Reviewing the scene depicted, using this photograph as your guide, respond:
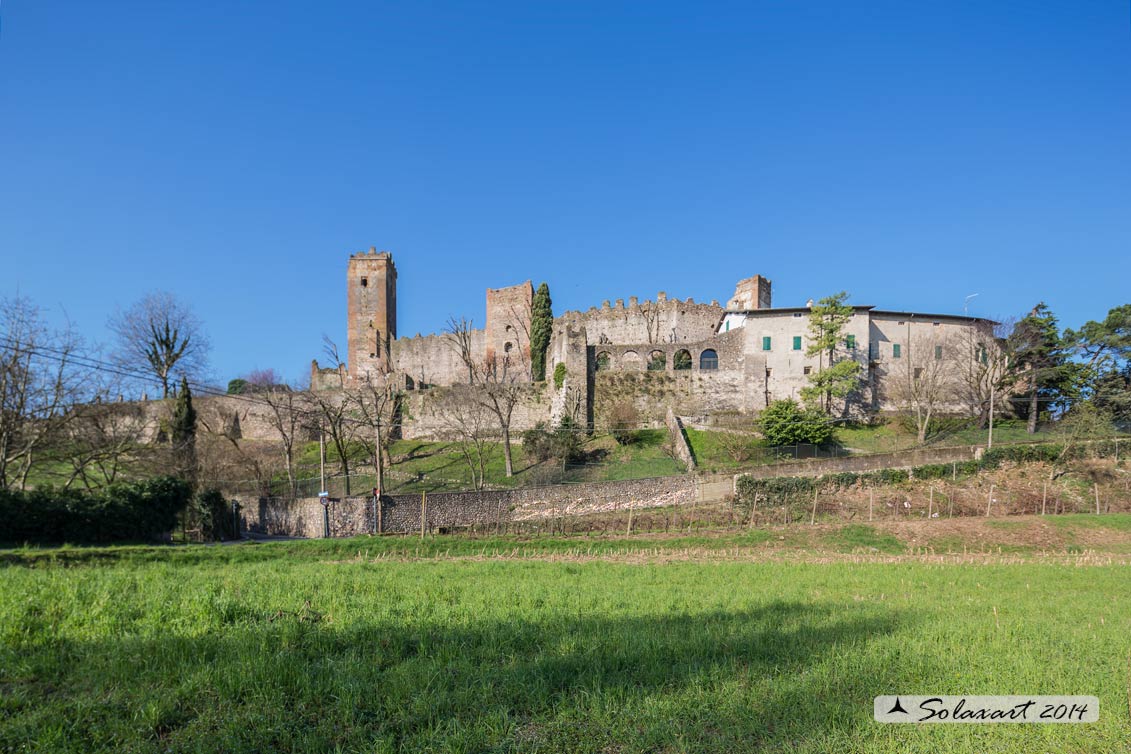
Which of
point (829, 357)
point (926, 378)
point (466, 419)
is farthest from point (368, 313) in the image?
point (926, 378)

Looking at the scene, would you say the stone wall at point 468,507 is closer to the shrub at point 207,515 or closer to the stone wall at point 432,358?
the shrub at point 207,515

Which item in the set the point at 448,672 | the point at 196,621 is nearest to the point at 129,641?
the point at 196,621

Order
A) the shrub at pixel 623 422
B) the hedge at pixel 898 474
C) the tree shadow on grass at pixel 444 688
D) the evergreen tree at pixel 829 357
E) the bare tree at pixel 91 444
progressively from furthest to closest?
the evergreen tree at pixel 829 357 → the shrub at pixel 623 422 → the hedge at pixel 898 474 → the bare tree at pixel 91 444 → the tree shadow on grass at pixel 444 688

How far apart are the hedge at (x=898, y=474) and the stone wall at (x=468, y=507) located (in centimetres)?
274

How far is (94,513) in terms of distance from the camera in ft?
76.6

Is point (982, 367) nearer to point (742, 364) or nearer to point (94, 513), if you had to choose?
point (742, 364)

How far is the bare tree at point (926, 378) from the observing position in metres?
42.8

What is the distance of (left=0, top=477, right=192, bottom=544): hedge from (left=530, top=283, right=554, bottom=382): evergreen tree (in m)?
31.3

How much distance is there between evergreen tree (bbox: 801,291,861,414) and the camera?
41969 mm

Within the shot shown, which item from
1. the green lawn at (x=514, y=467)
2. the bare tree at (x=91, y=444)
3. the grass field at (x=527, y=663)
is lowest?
the green lawn at (x=514, y=467)

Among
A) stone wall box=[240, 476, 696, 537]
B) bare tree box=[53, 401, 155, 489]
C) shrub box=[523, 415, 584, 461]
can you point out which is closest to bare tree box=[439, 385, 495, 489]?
shrub box=[523, 415, 584, 461]

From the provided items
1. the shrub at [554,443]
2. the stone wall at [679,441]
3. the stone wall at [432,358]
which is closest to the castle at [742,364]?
the stone wall at [679,441]

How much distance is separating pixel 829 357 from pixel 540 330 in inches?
928

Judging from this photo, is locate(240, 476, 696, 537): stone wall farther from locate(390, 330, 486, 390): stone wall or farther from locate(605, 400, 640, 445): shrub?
locate(390, 330, 486, 390): stone wall
